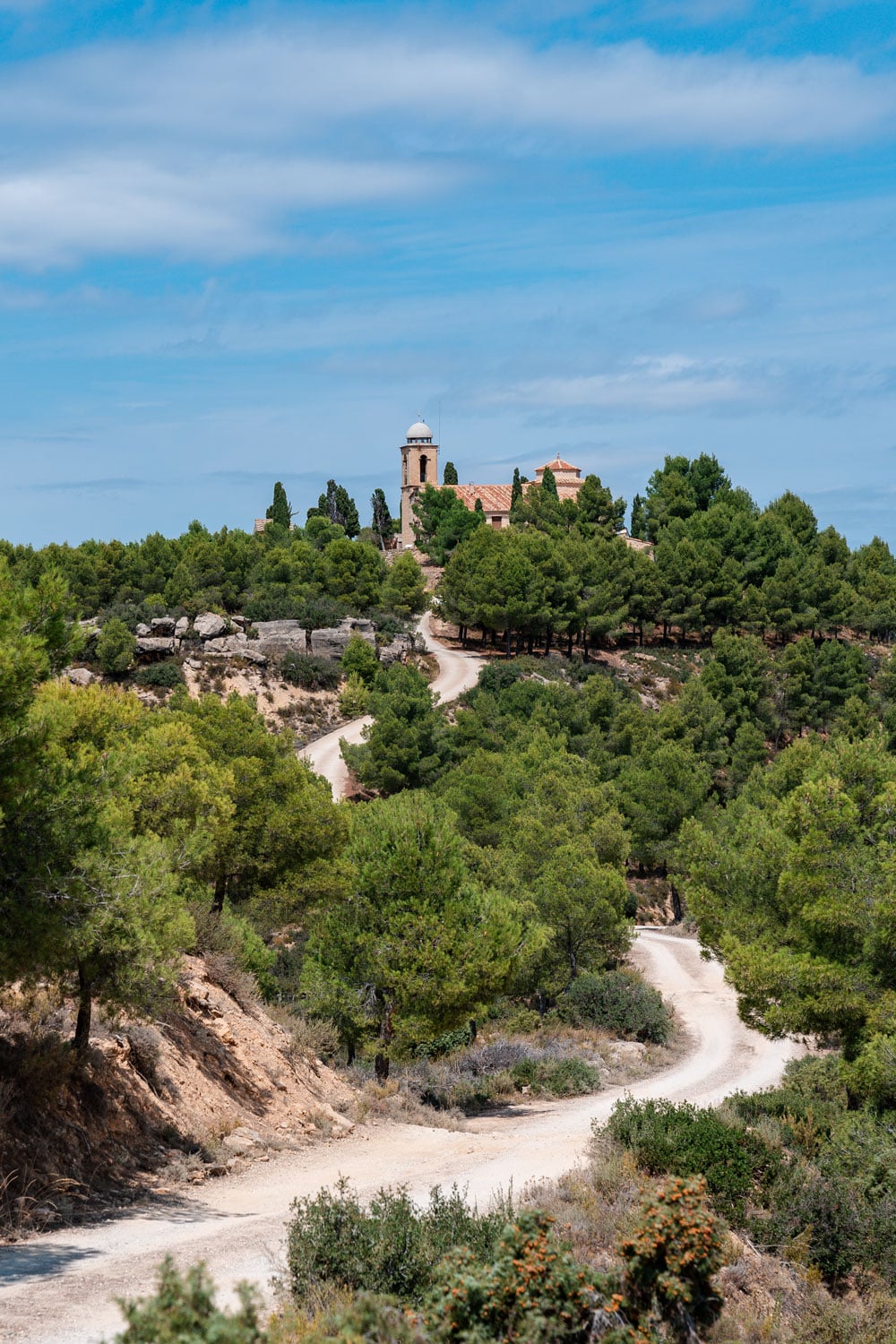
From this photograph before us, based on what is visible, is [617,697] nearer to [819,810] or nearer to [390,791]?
[390,791]

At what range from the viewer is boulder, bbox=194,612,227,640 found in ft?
223

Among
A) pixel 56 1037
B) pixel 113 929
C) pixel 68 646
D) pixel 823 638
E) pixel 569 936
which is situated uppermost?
pixel 823 638

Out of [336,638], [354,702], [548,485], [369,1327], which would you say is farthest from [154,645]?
[369,1327]

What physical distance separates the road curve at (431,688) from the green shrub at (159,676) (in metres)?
7.77

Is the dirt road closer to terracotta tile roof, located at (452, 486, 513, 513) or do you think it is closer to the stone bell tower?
terracotta tile roof, located at (452, 486, 513, 513)

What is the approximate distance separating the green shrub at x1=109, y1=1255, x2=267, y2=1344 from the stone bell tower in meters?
111

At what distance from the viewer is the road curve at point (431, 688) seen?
57375 millimetres

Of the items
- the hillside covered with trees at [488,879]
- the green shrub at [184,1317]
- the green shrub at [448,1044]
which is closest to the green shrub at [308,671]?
the hillside covered with trees at [488,879]

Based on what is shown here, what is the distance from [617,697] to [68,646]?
51937 millimetres

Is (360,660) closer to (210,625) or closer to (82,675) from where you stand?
(210,625)

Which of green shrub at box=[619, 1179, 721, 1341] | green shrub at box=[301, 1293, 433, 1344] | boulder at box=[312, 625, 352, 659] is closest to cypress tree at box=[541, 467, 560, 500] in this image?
boulder at box=[312, 625, 352, 659]

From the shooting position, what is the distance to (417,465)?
117 m

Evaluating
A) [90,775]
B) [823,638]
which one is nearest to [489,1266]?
[90,775]

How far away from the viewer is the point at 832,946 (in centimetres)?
1875
